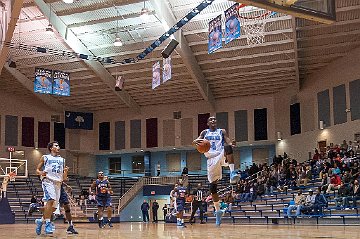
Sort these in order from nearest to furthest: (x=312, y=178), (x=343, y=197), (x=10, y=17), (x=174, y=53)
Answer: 1. (x=343, y=197)
2. (x=10, y=17)
3. (x=312, y=178)
4. (x=174, y=53)

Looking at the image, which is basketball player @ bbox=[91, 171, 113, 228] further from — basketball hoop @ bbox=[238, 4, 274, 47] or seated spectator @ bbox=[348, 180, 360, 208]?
basketball hoop @ bbox=[238, 4, 274, 47]

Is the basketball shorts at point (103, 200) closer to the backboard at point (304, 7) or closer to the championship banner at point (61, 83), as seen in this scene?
the backboard at point (304, 7)

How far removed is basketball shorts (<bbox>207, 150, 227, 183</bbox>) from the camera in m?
11.2

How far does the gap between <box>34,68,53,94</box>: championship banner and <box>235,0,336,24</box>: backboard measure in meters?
20.2

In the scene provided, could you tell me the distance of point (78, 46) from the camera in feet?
101

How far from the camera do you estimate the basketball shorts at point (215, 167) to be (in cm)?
1118

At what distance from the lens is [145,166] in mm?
42375

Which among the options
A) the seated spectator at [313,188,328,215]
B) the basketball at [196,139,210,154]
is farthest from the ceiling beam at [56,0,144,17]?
the basketball at [196,139,210,154]

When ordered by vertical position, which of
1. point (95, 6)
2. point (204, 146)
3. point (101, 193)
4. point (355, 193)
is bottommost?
point (355, 193)

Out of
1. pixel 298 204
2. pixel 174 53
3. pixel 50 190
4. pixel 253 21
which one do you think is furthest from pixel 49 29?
pixel 50 190

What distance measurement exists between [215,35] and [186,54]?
7640 mm

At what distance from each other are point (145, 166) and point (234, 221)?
17.8 m

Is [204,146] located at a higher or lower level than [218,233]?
higher

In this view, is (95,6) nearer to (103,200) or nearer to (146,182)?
(103,200)
